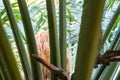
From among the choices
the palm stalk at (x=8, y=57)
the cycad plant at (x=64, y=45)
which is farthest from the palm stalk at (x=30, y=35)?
the palm stalk at (x=8, y=57)

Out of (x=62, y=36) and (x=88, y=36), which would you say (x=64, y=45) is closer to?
(x=62, y=36)

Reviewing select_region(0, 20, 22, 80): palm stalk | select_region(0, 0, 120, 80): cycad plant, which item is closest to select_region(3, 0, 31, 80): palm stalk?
select_region(0, 0, 120, 80): cycad plant

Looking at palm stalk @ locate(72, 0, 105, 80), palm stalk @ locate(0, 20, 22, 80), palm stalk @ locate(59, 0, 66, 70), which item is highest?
palm stalk @ locate(72, 0, 105, 80)

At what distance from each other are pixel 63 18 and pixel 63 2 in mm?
38

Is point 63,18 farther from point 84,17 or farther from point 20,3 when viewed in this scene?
point 84,17

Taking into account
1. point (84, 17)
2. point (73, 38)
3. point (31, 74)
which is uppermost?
point (84, 17)

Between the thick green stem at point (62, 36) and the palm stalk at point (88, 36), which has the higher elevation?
the palm stalk at point (88, 36)

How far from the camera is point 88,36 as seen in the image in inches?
12.3

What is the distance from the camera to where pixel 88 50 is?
323 mm

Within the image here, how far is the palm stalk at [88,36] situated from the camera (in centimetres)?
30

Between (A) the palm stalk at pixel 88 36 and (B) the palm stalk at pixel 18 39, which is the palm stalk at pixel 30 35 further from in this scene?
(A) the palm stalk at pixel 88 36

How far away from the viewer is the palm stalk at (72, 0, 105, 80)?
0.98 feet

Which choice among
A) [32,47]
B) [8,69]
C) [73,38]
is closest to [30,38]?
[32,47]

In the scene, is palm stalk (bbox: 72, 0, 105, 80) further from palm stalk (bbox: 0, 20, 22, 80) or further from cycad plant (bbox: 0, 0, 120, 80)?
palm stalk (bbox: 0, 20, 22, 80)
